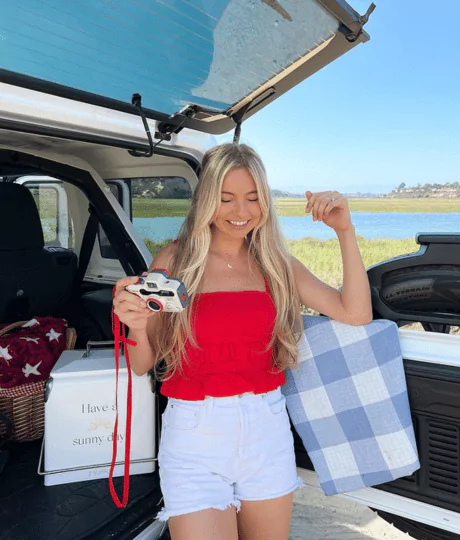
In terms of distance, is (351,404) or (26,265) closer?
(351,404)

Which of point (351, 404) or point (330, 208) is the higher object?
point (330, 208)

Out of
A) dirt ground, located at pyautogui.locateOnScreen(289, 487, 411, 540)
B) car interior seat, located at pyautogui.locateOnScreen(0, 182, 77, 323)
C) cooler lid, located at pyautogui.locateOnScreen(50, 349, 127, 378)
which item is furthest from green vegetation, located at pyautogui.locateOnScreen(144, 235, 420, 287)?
dirt ground, located at pyautogui.locateOnScreen(289, 487, 411, 540)

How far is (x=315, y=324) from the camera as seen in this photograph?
72.1 inches

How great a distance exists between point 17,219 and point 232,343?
68.6 inches

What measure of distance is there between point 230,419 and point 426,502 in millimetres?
708

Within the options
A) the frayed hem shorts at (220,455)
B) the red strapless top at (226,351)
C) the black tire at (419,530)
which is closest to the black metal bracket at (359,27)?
the red strapless top at (226,351)

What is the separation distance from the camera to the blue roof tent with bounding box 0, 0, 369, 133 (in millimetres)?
1380

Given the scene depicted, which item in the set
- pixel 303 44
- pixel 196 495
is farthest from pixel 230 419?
Answer: pixel 303 44

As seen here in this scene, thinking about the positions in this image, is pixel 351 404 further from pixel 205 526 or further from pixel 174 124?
pixel 174 124

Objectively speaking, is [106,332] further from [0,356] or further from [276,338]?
[276,338]

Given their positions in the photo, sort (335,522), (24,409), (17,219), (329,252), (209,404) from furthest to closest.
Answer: (329,252), (17,219), (335,522), (24,409), (209,404)

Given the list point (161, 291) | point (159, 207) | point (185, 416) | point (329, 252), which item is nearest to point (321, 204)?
point (161, 291)

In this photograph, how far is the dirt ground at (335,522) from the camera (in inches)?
100

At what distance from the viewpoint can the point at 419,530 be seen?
1.80 m
